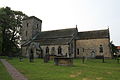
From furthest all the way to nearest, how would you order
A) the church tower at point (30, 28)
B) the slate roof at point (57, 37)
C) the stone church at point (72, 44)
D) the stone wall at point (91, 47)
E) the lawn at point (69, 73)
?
1. the church tower at point (30, 28)
2. the slate roof at point (57, 37)
3. the stone church at point (72, 44)
4. the stone wall at point (91, 47)
5. the lawn at point (69, 73)

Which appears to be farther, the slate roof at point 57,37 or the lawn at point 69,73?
the slate roof at point 57,37

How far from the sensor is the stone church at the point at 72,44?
37688 mm

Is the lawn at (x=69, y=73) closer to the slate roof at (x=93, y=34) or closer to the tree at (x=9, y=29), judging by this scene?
the slate roof at (x=93, y=34)

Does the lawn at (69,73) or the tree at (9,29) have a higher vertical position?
the tree at (9,29)

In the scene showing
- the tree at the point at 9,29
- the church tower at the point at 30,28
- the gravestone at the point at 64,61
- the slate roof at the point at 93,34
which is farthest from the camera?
the church tower at the point at 30,28

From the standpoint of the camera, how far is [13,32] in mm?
48250

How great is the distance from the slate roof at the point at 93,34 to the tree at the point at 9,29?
2360cm

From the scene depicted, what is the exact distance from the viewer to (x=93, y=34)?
4047cm

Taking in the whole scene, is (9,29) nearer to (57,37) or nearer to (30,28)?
(30,28)

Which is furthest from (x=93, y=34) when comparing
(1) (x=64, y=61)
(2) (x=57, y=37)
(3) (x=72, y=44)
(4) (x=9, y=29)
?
(4) (x=9, y=29)

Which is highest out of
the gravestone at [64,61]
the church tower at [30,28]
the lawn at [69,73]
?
the church tower at [30,28]

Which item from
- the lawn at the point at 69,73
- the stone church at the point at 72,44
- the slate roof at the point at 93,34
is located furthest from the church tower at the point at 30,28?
the lawn at the point at 69,73

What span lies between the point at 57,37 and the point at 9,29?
58.8 ft

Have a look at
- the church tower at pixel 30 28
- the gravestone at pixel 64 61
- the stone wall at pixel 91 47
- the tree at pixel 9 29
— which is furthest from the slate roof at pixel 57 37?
the gravestone at pixel 64 61
